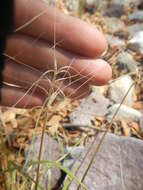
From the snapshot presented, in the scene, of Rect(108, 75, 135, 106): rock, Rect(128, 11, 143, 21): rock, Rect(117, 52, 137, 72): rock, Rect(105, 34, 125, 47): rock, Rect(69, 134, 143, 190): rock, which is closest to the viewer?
Rect(69, 134, 143, 190): rock

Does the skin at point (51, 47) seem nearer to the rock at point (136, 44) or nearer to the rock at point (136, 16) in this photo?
the rock at point (136, 44)

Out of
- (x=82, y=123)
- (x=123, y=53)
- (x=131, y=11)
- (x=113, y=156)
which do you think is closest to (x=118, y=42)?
(x=123, y=53)

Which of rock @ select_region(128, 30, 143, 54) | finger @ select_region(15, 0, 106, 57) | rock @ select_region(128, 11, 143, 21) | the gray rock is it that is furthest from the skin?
the gray rock

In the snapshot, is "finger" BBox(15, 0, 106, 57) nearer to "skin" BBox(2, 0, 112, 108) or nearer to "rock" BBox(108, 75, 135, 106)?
"skin" BBox(2, 0, 112, 108)

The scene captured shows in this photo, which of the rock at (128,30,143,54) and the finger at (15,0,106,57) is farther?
the rock at (128,30,143,54)

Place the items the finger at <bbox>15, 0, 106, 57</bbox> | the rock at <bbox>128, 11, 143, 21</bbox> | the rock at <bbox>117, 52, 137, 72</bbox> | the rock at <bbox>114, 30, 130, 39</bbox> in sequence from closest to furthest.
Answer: the finger at <bbox>15, 0, 106, 57</bbox> → the rock at <bbox>117, 52, 137, 72</bbox> → the rock at <bbox>114, 30, 130, 39</bbox> → the rock at <bbox>128, 11, 143, 21</bbox>

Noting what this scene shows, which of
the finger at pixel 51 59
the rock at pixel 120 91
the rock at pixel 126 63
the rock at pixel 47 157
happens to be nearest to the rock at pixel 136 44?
Answer: the rock at pixel 126 63

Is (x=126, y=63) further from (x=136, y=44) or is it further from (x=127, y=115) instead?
Answer: (x=127, y=115)
